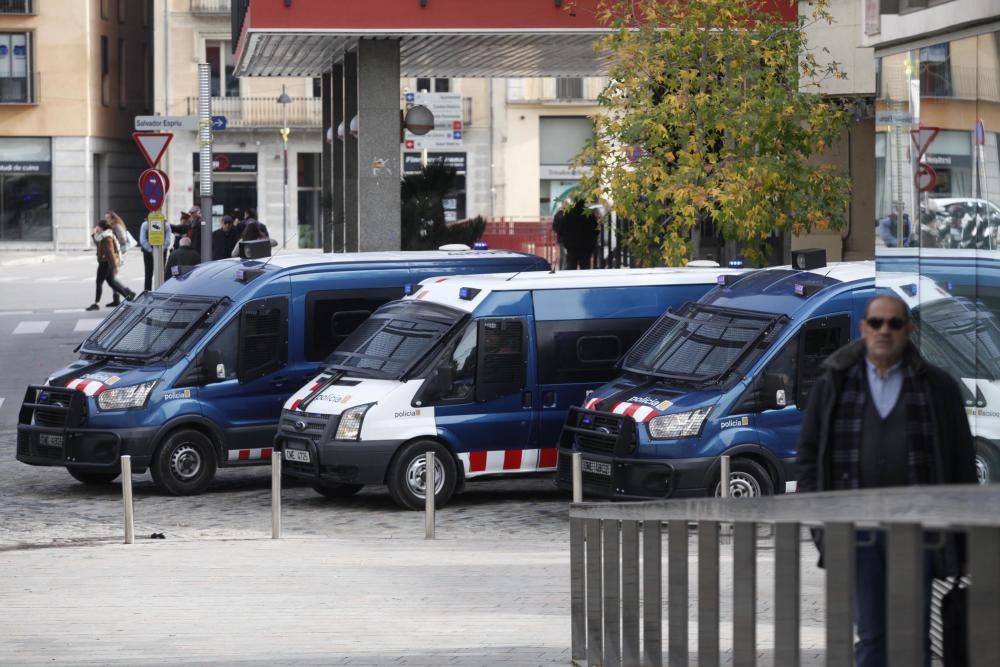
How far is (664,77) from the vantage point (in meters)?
21.6

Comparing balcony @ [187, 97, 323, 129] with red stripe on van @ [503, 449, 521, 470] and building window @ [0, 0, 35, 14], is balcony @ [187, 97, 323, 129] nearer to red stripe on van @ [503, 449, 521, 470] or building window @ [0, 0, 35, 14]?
building window @ [0, 0, 35, 14]

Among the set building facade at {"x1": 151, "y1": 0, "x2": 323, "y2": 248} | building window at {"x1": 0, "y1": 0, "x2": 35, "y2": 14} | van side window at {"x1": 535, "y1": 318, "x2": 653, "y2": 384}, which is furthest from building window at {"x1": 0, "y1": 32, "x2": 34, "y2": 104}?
van side window at {"x1": 535, "y1": 318, "x2": 653, "y2": 384}

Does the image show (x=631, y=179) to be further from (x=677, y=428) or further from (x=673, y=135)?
(x=677, y=428)

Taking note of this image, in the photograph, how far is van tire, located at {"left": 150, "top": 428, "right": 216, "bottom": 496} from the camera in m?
16.4

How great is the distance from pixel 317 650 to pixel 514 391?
300 inches

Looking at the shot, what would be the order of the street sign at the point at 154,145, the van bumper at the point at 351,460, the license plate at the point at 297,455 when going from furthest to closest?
the street sign at the point at 154,145 < the license plate at the point at 297,455 < the van bumper at the point at 351,460

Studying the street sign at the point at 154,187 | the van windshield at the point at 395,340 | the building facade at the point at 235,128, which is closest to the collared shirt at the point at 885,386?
the van windshield at the point at 395,340

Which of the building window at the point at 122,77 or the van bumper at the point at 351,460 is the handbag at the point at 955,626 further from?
the building window at the point at 122,77

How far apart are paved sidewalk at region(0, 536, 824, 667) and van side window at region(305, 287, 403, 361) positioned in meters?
3.49

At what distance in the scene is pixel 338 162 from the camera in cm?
3030

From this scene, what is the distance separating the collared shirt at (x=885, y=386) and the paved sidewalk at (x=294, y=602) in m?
0.92

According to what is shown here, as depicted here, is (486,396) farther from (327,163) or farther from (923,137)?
(327,163)

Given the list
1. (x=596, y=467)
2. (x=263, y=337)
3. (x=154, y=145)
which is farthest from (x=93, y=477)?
(x=154, y=145)

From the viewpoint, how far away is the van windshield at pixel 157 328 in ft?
54.8
